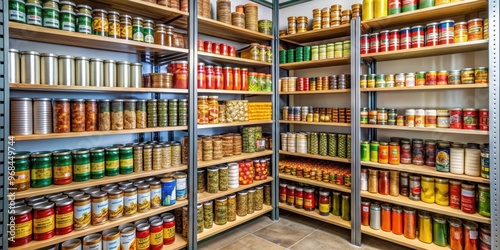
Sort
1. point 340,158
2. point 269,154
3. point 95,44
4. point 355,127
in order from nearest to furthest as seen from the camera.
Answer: point 95,44, point 355,127, point 340,158, point 269,154

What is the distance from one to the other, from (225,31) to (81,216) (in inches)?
80.1

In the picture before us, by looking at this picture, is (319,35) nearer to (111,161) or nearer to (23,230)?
(111,161)

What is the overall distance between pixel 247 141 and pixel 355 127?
3.51 feet

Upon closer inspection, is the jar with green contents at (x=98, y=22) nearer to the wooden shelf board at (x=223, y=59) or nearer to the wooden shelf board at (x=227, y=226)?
the wooden shelf board at (x=223, y=59)

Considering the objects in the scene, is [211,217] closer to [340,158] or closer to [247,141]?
[247,141]

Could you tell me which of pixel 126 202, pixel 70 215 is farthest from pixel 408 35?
pixel 70 215

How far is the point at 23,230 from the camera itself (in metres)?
1.57

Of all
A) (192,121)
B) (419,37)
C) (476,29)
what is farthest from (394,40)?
(192,121)

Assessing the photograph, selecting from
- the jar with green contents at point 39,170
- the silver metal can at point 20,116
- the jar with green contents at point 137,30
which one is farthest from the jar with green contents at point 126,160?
the jar with green contents at point 137,30

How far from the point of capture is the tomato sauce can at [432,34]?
2148mm

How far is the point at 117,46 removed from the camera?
2035mm

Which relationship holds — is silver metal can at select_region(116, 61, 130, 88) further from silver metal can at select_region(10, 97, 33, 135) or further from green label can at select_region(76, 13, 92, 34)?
silver metal can at select_region(10, 97, 33, 135)

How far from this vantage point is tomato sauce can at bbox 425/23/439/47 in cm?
215

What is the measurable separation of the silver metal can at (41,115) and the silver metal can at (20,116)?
3 centimetres
